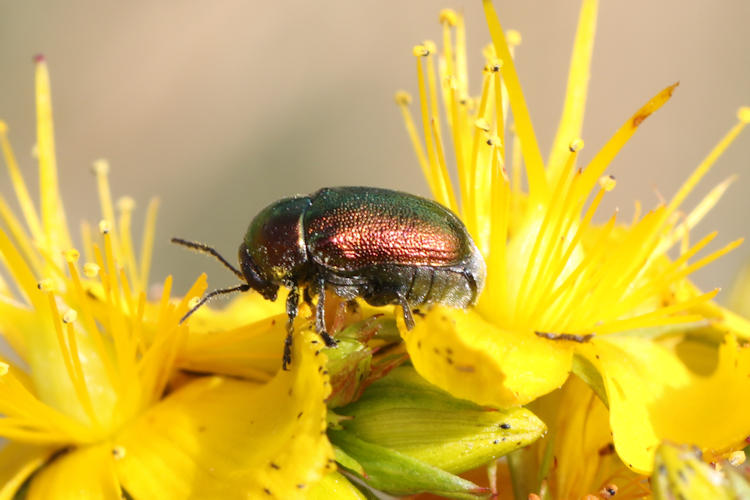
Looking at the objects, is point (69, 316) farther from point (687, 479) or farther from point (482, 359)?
point (687, 479)

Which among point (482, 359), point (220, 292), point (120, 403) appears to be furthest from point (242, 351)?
point (482, 359)

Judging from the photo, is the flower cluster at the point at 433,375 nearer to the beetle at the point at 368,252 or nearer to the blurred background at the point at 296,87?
the beetle at the point at 368,252

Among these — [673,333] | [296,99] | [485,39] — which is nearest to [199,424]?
[673,333]

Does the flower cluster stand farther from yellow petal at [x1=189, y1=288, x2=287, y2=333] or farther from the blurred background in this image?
the blurred background

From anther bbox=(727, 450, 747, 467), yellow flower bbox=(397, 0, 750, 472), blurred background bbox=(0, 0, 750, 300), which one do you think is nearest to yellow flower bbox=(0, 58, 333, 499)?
yellow flower bbox=(397, 0, 750, 472)

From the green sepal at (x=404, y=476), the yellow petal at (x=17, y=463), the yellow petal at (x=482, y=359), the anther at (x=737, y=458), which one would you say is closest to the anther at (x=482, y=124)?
the yellow petal at (x=482, y=359)

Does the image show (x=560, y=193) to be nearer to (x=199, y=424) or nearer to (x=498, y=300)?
(x=498, y=300)
